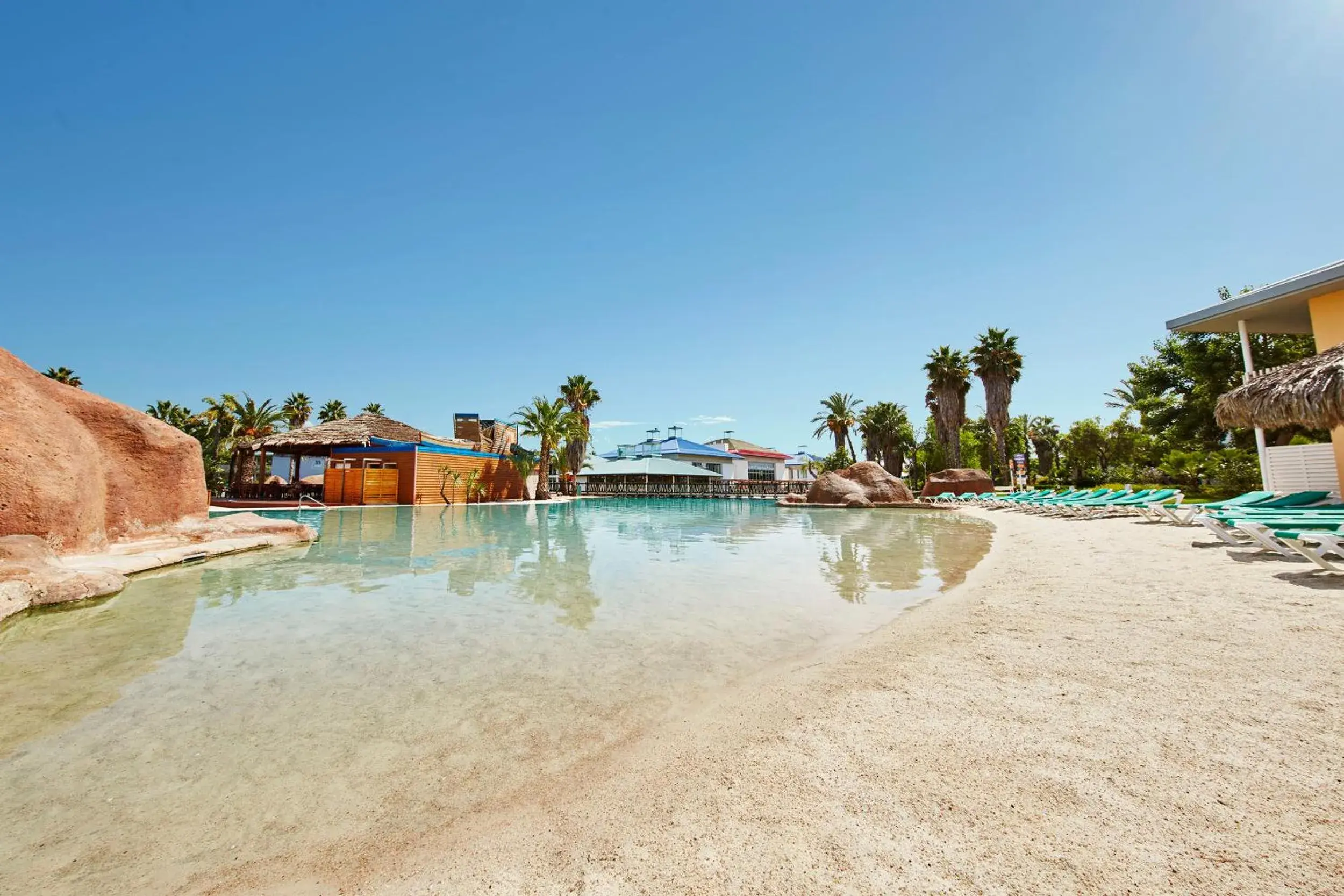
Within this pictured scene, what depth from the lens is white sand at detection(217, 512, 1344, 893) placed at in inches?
73.4

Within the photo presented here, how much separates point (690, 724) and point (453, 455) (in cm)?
2891

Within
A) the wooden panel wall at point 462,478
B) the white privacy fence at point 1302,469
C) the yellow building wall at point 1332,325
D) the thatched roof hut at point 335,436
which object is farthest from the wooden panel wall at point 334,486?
the yellow building wall at point 1332,325

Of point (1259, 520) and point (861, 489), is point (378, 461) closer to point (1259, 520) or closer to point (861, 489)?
point (861, 489)

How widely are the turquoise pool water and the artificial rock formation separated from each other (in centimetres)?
2052

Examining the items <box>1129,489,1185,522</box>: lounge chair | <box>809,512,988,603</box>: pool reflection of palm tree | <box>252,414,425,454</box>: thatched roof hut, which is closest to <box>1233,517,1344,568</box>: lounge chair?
<box>809,512,988,603</box>: pool reflection of palm tree

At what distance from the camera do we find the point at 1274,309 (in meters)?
12.9

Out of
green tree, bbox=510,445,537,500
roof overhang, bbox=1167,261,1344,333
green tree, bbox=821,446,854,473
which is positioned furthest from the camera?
green tree, bbox=821,446,854,473

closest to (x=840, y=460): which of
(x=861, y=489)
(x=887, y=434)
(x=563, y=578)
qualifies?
(x=887, y=434)

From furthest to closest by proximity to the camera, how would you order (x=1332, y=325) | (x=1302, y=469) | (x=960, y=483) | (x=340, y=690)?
(x=960, y=483)
(x=1302, y=469)
(x=1332, y=325)
(x=340, y=690)

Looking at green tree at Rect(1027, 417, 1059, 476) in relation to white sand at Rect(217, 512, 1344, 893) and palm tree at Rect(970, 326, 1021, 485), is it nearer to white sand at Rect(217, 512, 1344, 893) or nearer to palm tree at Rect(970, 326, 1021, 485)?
palm tree at Rect(970, 326, 1021, 485)

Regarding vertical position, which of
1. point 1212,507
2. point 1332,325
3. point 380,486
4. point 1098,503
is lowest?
point 1098,503

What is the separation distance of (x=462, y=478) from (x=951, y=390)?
34.4m

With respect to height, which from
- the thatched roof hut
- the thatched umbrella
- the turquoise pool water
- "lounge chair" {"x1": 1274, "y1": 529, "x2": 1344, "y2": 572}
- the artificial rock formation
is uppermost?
the thatched roof hut

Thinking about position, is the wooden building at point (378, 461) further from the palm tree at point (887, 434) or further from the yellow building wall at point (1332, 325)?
the palm tree at point (887, 434)
